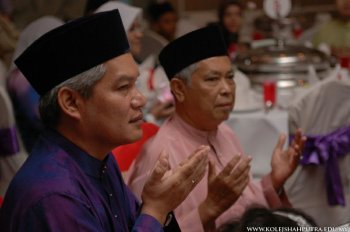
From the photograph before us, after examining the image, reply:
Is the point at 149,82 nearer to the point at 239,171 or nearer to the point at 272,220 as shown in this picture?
the point at 239,171

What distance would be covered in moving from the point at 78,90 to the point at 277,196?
1.09 meters

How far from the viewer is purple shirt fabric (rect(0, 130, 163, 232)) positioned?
117cm

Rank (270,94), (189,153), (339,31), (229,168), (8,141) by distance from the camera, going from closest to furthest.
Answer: (229,168) → (189,153) → (8,141) → (270,94) → (339,31)

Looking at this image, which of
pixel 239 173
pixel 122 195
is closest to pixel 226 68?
pixel 239 173

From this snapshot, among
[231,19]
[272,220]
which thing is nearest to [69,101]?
[272,220]

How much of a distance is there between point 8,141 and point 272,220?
1898mm

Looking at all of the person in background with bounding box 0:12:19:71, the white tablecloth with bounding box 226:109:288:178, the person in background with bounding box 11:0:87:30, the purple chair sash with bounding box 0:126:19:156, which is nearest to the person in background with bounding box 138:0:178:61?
the person in background with bounding box 11:0:87:30

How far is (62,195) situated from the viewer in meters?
1.18

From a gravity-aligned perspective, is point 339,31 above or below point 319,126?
below

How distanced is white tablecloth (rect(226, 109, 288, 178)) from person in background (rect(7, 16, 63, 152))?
101 cm

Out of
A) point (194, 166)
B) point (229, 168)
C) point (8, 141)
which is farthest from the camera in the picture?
point (8, 141)

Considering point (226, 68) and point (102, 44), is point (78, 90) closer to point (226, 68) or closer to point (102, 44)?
point (102, 44)

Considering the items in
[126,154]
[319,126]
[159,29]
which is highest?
[126,154]

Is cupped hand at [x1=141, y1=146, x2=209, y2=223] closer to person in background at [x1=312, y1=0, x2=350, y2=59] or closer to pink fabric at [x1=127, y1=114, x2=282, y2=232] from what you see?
pink fabric at [x1=127, y1=114, x2=282, y2=232]
